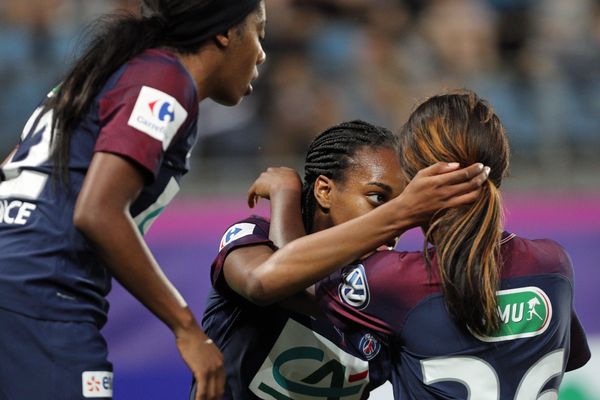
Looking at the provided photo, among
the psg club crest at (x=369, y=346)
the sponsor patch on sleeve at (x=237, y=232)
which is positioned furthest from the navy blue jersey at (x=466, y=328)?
the sponsor patch on sleeve at (x=237, y=232)

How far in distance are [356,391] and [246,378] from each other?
33cm

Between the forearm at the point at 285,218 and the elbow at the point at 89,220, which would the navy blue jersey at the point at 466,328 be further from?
the elbow at the point at 89,220

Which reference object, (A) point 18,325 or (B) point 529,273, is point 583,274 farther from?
(A) point 18,325

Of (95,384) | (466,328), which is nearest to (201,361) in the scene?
(95,384)

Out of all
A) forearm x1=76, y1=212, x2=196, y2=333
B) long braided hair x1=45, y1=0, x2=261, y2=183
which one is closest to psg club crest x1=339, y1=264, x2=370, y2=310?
forearm x1=76, y1=212, x2=196, y2=333

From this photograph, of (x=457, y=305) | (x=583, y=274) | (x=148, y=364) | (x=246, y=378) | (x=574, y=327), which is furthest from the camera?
(x=583, y=274)

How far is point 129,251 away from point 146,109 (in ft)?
0.96

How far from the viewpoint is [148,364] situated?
4488 mm

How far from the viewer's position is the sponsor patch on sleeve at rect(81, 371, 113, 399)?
2068 mm

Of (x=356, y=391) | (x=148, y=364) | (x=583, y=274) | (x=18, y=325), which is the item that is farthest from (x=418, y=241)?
(x=18, y=325)

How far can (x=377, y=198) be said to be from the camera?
2.70 meters

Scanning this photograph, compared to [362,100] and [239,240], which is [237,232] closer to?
[239,240]

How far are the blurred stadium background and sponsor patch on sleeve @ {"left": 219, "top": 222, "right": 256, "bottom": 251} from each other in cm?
204

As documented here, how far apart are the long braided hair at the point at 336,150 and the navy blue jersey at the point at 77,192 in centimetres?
73
